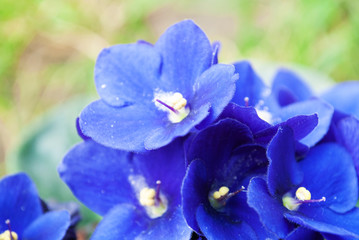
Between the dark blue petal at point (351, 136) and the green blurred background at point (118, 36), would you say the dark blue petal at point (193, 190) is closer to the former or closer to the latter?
the dark blue petal at point (351, 136)

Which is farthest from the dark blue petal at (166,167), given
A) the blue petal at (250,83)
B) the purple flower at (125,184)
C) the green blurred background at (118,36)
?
the green blurred background at (118,36)

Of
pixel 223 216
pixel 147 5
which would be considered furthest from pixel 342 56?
pixel 223 216

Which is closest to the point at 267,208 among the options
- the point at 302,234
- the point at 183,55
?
the point at 302,234

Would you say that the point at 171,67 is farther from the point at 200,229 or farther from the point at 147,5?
the point at 147,5

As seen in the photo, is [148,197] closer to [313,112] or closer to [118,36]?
[313,112]

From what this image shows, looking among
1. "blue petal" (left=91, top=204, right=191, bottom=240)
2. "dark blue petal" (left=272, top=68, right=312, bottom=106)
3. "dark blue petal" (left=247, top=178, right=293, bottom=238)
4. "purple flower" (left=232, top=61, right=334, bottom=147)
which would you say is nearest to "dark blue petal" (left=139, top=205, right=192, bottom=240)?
"blue petal" (left=91, top=204, right=191, bottom=240)

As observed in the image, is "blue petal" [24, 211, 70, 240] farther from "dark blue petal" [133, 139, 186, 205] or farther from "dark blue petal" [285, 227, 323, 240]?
"dark blue petal" [285, 227, 323, 240]
